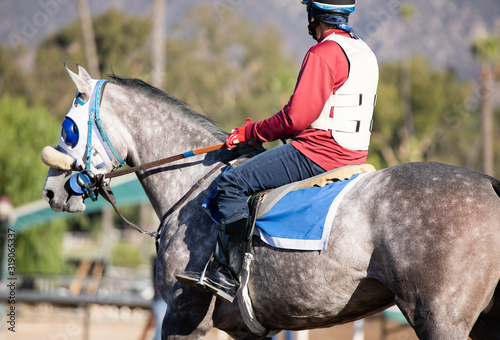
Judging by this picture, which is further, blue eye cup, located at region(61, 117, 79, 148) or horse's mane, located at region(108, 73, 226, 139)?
horse's mane, located at region(108, 73, 226, 139)

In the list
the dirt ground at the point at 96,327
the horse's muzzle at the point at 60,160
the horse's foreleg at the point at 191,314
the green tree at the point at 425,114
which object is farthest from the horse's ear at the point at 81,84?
the green tree at the point at 425,114

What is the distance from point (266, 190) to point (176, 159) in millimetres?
847

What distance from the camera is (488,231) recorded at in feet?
10.3

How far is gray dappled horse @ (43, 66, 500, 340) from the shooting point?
3141 millimetres

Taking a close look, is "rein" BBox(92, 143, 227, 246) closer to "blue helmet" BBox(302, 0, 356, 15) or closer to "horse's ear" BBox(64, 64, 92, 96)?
"horse's ear" BBox(64, 64, 92, 96)

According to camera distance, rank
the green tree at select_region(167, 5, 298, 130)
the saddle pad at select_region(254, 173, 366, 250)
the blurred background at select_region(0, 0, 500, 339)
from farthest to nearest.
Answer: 1. the green tree at select_region(167, 5, 298, 130)
2. the blurred background at select_region(0, 0, 500, 339)
3. the saddle pad at select_region(254, 173, 366, 250)

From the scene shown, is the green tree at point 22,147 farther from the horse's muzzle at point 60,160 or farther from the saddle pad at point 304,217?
the saddle pad at point 304,217

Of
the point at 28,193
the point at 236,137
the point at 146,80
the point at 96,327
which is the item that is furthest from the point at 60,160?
the point at 28,193

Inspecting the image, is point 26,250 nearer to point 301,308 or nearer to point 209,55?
point 301,308

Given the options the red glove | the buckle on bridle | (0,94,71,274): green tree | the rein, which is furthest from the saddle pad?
(0,94,71,274): green tree

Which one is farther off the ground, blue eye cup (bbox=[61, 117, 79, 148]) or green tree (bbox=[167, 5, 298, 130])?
blue eye cup (bbox=[61, 117, 79, 148])

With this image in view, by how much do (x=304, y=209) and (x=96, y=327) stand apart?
1184 cm

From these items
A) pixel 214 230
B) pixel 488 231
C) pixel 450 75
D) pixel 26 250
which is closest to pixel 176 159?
pixel 214 230

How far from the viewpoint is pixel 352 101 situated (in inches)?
149
